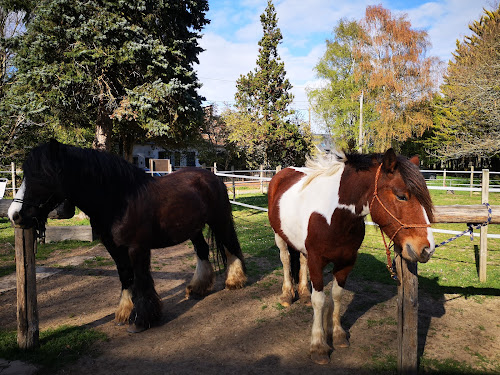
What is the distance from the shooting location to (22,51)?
9352mm

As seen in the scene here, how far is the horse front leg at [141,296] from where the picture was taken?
3479mm

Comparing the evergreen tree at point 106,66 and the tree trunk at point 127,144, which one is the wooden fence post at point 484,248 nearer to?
the evergreen tree at point 106,66

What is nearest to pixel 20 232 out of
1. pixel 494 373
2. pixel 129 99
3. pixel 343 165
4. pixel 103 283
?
pixel 103 283

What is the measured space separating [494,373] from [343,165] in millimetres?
2262

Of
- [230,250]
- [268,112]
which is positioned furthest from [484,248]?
[268,112]

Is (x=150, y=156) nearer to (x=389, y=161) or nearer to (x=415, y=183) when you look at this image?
(x=389, y=161)

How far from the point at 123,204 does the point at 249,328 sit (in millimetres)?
2043

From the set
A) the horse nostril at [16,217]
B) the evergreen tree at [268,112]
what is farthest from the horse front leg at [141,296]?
the evergreen tree at [268,112]

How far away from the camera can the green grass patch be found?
9.77 ft

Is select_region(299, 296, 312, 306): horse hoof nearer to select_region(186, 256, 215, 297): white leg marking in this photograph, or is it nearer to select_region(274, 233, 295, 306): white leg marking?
select_region(274, 233, 295, 306): white leg marking

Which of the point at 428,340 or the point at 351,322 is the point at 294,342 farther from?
the point at 428,340

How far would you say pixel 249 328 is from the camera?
142 inches

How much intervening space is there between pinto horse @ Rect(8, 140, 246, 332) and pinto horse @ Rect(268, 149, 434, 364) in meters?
1.30

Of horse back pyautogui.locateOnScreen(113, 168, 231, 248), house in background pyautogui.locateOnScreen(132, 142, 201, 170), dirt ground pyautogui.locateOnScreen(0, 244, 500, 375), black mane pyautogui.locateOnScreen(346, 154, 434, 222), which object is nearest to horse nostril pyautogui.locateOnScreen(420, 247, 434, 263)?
black mane pyautogui.locateOnScreen(346, 154, 434, 222)
